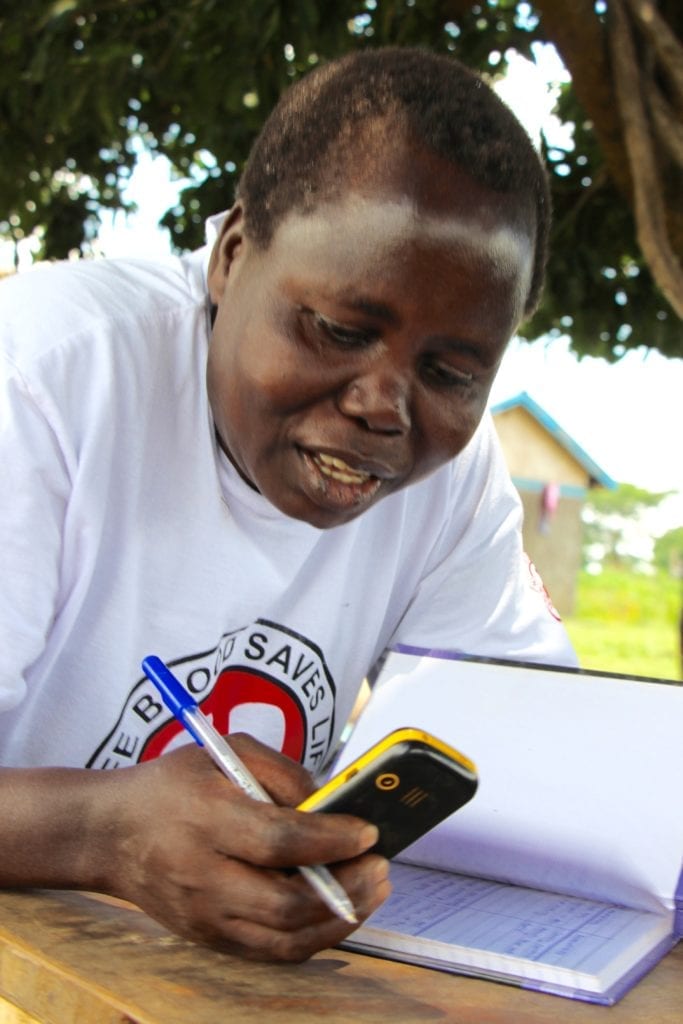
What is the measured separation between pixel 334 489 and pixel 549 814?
35 centimetres

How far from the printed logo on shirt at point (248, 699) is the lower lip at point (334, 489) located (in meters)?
0.23

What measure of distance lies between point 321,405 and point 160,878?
1.40 ft

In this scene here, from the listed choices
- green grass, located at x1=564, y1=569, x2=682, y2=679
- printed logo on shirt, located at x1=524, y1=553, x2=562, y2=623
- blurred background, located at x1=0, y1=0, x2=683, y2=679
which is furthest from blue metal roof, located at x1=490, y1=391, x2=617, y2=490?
printed logo on shirt, located at x1=524, y1=553, x2=562, y2=623

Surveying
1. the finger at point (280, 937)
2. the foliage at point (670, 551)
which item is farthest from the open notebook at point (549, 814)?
the foliage at point (670, 551)

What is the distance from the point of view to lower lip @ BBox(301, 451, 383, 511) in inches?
45.2

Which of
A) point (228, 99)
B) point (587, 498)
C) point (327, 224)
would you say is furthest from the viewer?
point (587, 498)

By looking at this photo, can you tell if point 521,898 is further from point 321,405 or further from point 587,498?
point 587,498

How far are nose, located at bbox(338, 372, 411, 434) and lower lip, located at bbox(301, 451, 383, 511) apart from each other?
0.25 feet

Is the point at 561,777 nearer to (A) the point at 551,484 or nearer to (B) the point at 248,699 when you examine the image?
(B) the point at 248,699

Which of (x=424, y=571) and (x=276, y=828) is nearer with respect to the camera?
(x=276, y=828)

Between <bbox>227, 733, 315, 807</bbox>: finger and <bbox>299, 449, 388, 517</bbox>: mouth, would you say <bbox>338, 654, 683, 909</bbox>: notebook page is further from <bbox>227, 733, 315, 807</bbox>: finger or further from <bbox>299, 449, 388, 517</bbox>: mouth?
<bbox>227, 733, 315, 807</bbox>: finger

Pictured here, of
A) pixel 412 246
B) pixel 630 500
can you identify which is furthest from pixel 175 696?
pixel 630 500

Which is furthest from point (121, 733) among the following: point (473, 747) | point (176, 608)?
point (473, 747)

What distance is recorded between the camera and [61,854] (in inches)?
37.9
